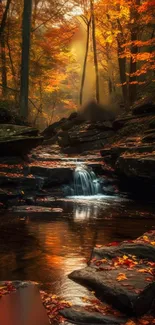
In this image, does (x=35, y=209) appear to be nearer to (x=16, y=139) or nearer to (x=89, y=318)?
(x=16, y=139)

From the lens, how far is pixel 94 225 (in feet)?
32.9

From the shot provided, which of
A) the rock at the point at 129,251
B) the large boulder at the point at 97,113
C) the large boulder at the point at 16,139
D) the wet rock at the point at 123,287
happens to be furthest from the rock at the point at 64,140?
the wet rock at the point at 123,287

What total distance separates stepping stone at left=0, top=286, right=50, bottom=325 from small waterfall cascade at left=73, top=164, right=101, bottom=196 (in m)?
10.4

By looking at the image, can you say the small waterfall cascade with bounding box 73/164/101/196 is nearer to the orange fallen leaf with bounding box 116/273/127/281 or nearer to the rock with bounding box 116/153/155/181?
the rock with bounding box 116/153/155/181

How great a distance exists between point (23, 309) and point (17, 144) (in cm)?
1094

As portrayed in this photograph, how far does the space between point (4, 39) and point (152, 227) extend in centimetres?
1853

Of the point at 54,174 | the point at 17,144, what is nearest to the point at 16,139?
the point at 17,144

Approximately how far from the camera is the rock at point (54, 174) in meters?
14.9

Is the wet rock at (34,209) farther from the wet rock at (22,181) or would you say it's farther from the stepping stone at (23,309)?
the stepping stone at (23,309)

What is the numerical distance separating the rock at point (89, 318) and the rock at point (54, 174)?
1051cm

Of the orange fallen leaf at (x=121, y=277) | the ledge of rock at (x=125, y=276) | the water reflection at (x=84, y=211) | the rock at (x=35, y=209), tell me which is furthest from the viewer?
the rock at (x=35, y=209)

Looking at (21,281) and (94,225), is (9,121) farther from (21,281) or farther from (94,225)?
(21,281)

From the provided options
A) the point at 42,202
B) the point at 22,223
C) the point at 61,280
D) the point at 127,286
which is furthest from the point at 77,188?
the point at 127,286

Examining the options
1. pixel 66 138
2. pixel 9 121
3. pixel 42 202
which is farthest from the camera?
pixel 66 138
